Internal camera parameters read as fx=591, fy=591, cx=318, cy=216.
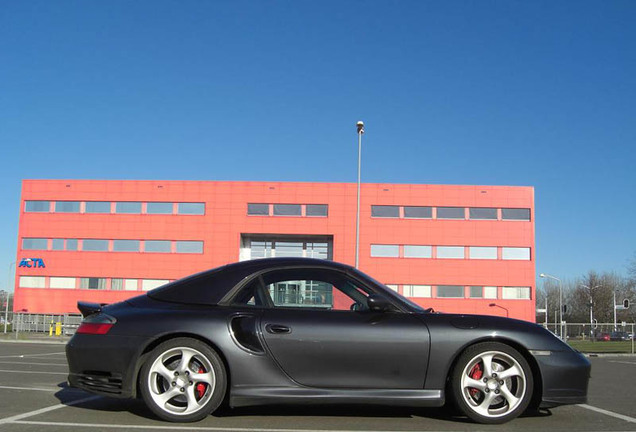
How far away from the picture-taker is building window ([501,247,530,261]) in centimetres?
4997

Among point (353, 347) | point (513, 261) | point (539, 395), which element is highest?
point (513, 261)

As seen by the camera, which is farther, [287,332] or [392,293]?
[392,293]

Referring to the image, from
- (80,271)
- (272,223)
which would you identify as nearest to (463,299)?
(272,223)

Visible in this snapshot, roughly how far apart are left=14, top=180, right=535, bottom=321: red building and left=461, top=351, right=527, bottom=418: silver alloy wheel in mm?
45097

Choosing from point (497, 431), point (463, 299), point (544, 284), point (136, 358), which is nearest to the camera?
point (497, 431)

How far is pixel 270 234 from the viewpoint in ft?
170

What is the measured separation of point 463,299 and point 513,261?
5353 millimetres

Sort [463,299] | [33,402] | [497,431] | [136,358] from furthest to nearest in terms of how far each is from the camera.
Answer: [463,299] < [33,402] < [136,358] < [497,431]

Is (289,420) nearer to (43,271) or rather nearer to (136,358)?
(136,358)

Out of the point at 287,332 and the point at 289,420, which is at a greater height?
the point at 287,332

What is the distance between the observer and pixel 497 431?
432 cm

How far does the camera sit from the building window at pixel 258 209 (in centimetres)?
5150

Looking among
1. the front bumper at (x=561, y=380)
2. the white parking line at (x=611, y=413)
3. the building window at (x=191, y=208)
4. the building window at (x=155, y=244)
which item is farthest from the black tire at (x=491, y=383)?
the building window at (x=155, y=244)

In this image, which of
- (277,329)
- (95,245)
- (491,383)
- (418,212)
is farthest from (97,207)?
(491,383)
